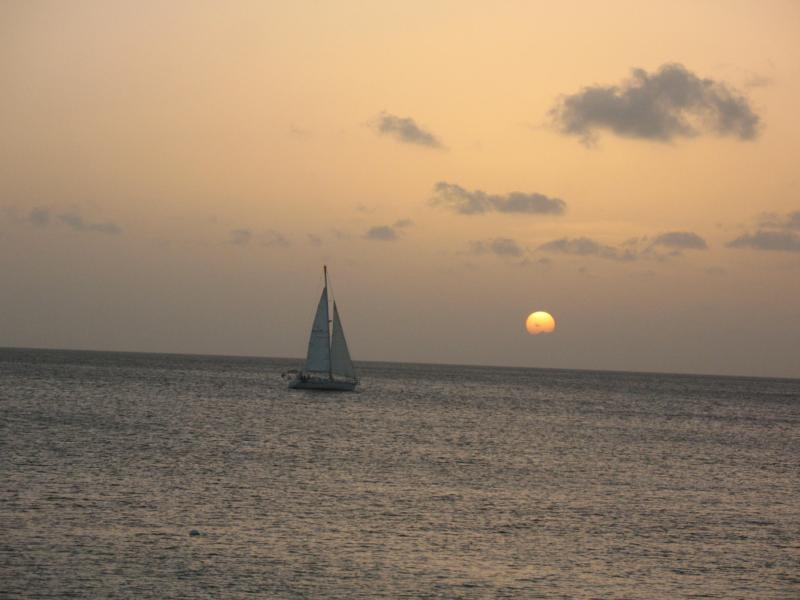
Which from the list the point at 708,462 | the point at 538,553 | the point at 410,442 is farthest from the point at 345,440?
the point at 538,553

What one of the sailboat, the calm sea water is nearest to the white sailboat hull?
the sailboat

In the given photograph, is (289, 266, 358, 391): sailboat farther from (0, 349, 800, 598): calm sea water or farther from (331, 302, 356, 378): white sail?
(0, 349, 800, 598): calm sea water

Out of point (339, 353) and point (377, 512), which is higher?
point (339, 353)

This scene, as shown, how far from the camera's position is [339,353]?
125250 mm

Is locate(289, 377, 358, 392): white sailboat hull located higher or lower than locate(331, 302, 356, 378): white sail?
lower

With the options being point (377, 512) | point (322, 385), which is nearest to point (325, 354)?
point (322, 385)

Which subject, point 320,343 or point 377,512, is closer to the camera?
point 377,512

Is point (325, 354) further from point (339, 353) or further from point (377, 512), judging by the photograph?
point (377, 512)

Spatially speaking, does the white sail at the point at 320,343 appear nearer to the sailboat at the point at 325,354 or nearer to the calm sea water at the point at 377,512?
the sailboat at the point at 325,354

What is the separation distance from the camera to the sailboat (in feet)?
390

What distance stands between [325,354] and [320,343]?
274 centimetres

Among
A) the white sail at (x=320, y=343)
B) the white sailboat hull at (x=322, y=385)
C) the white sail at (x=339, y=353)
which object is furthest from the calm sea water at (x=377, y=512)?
the white sailboat hull at (x=322, y=385)

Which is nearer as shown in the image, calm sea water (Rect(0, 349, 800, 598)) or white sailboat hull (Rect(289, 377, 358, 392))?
calm sea water (Rect(0, 349, 800, 598))

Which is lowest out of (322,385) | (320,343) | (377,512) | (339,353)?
(377,512)
